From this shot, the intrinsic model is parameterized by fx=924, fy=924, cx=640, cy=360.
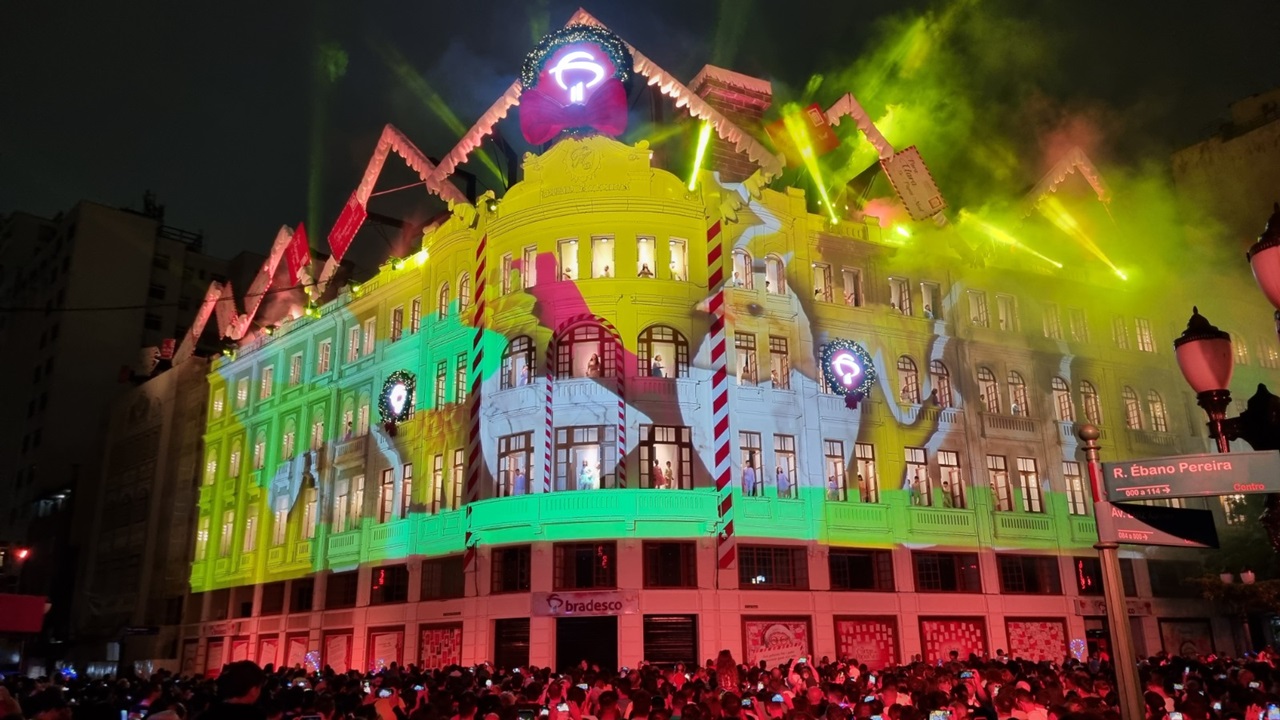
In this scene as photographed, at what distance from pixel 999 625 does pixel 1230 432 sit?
28.2 m

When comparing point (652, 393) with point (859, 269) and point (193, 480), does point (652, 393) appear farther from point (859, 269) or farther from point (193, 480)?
point (193, 480)

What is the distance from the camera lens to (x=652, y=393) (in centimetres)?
2991

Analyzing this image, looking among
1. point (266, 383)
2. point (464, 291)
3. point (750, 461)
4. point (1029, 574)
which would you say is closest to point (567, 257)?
point (464, 291)

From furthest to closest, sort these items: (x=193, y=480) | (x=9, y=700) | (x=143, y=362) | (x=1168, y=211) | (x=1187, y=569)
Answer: (x=143, y=362) < (x=193, y=480) < (x=1168, y=211) < (x=1187, y=569) < (x=9, y=700)

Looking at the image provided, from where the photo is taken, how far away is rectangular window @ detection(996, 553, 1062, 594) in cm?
3466

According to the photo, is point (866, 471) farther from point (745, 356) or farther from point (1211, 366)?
point (1211, 366)

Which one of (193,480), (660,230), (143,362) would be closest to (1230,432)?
(660,230)

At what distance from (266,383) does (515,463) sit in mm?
22475

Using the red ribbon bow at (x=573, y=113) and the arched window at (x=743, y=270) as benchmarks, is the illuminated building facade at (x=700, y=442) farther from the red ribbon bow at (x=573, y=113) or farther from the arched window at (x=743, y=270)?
the red ribbon bow at (x=573, y=113)

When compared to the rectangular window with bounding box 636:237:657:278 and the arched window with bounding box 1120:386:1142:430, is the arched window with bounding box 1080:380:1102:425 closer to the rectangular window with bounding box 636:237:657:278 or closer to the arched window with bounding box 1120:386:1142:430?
the arched window with bounding box 1120:386:1142:430

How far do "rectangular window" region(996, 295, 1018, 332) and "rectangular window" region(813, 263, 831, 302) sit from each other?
28.0 ft

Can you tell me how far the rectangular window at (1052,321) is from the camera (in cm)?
3953

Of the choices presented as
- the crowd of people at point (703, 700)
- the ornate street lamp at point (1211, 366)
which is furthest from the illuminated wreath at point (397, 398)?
the ornate street lamp at point (1211, 366)

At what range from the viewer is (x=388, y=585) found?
35.4 metres
